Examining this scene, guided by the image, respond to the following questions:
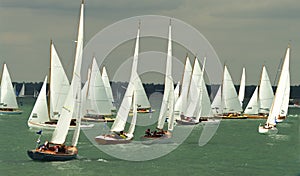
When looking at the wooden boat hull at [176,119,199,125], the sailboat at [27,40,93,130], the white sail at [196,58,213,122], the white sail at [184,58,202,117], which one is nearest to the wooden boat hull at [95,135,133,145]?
the sailboat at [27,40,93,130]

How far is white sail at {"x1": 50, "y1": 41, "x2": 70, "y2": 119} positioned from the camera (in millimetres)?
84594

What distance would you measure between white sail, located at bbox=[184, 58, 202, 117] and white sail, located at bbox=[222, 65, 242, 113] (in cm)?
1095

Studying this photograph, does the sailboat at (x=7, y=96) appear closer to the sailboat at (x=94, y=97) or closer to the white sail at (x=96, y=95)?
the sailboat at (x=94, y=97)

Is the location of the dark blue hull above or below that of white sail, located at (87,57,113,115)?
below

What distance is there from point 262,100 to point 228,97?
6278mm

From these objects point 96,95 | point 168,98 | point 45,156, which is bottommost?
point 45,156

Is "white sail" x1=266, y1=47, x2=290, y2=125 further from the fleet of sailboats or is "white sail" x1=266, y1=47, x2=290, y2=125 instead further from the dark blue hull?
the dark blue hull

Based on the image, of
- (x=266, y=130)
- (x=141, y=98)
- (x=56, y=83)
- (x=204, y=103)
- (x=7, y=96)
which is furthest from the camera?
(x=141, y=98)

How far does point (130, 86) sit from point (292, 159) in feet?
57.8

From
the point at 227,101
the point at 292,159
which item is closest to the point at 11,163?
the point at 292,159

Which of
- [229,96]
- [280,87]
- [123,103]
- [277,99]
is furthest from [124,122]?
[229,96]

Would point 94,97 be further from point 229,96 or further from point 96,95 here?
point 229,96

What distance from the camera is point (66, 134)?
56.4 m

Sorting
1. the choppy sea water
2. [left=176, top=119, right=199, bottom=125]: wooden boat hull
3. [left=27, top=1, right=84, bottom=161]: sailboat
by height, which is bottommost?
the choppy sea water
